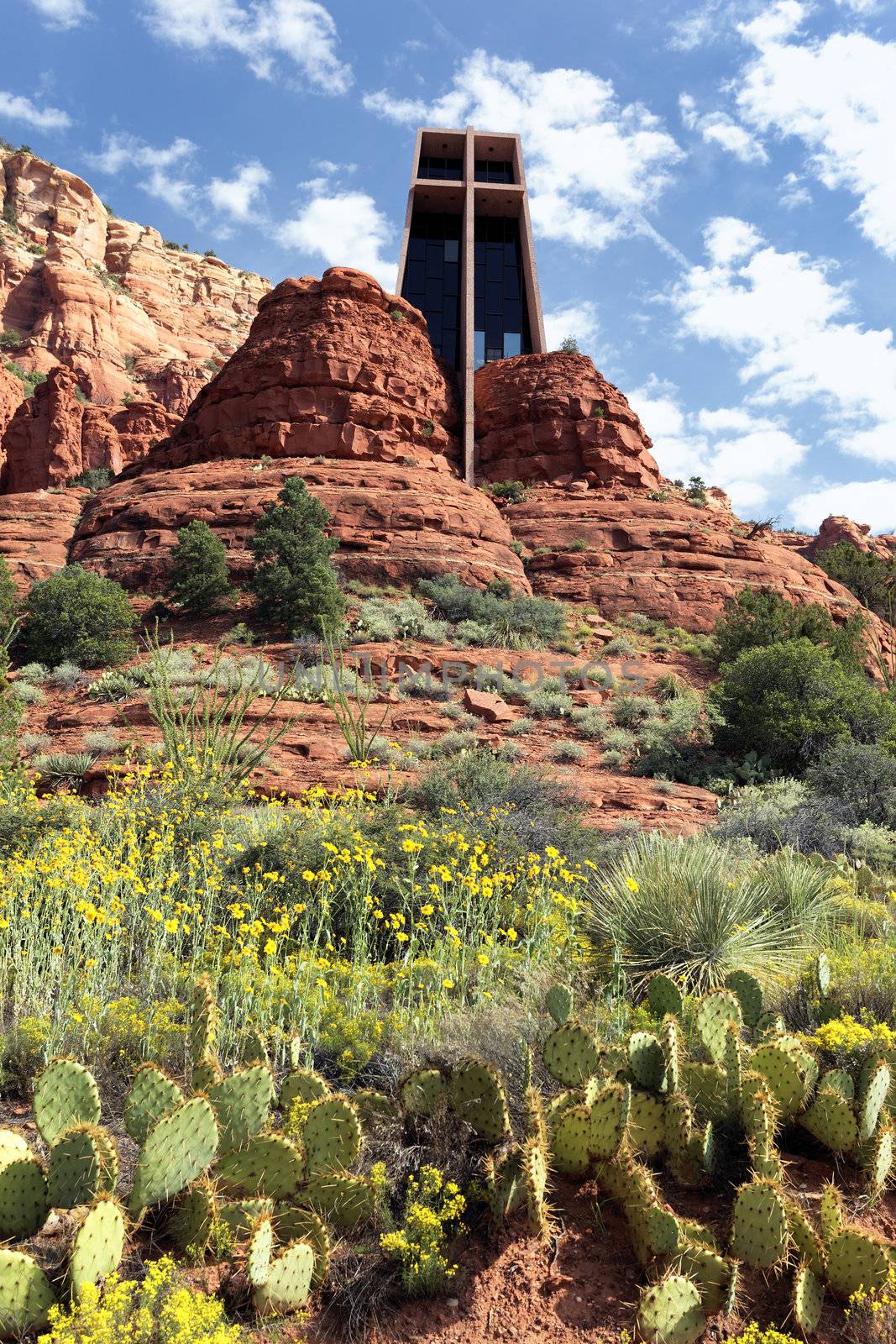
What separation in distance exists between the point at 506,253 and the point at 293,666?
34233 mm

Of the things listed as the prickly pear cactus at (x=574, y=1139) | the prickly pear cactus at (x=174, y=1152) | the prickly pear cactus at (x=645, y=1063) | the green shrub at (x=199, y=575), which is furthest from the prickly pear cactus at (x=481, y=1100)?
the green shrub at (x=199, y=575)

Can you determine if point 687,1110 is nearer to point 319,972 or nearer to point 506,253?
point 319,972

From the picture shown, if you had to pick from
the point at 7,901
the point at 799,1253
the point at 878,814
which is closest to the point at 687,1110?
the point at 799,1253

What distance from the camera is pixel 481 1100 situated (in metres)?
3.42

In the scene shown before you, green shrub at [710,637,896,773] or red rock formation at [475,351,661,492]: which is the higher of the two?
red rock formation at [475,351,661,492]

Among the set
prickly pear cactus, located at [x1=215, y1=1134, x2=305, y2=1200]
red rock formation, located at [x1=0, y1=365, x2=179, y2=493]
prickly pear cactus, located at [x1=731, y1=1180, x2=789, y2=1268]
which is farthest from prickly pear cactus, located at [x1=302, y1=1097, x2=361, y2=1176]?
red rock formation, located at [x1=0, y1=365, x2=179, y2=493]

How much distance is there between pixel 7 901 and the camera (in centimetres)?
488

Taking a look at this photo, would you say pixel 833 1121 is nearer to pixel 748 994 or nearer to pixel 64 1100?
pixel 748 994

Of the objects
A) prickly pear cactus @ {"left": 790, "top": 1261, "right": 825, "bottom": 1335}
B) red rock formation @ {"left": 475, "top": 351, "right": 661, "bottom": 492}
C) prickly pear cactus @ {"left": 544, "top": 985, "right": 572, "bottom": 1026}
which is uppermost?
red rock formation @ {"left": 475, "top": 351, "right": 661, "bottom": 492}

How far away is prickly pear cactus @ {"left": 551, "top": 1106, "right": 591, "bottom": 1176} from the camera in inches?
132

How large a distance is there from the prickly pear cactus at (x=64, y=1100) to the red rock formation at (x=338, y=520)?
21.3 meters

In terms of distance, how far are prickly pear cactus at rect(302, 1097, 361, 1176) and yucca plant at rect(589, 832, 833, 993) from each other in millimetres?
1998

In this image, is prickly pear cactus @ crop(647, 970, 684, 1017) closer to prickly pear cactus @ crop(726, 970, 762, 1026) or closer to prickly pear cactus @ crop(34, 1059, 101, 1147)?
prickly pear cactus @ crop(726, 970, 762, 1026)

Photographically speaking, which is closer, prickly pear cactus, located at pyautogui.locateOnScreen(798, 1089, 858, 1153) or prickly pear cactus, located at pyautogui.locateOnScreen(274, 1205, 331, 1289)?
prickly pear cactus, located at pyautogui.locateOnScreen(274, 1205, 331, 1289)
